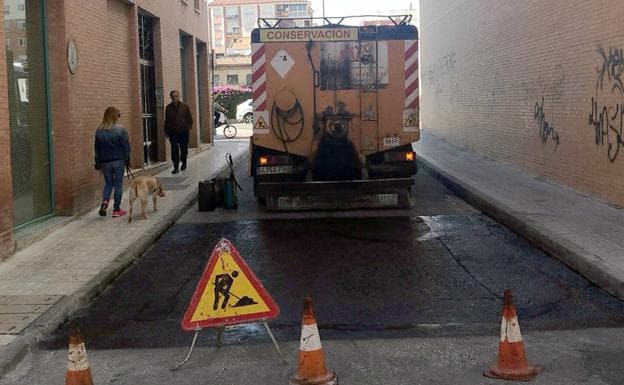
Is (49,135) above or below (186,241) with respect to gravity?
above

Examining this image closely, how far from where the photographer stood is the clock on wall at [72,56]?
11.1 metres

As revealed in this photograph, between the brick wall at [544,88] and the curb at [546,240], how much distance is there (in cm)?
161

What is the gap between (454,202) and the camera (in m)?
13.3

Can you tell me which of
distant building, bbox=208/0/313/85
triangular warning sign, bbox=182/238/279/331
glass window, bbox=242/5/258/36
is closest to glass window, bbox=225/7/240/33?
distant building, bbox=208/0/313/85

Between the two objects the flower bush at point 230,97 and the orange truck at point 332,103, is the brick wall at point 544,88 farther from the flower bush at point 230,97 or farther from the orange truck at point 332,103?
the flower bush at point 230,97

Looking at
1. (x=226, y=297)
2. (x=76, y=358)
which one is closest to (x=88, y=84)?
(x=226, y=297)

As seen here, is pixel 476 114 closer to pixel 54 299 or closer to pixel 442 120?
pixel 442 120

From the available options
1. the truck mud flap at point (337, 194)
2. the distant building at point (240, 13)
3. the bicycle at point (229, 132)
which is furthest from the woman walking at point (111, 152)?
the distant building at point (240, 13)

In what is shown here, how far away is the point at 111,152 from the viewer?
11.3m

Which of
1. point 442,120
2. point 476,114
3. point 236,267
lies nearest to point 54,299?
point 236,267

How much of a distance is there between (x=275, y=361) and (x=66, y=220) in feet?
21.1

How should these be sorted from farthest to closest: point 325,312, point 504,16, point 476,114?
point 476,114
point 504,16
point 325,312

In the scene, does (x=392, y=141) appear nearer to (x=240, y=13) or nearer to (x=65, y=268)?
(x=65, y=268)

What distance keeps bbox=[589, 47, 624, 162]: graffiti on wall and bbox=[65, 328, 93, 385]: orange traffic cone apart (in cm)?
857
